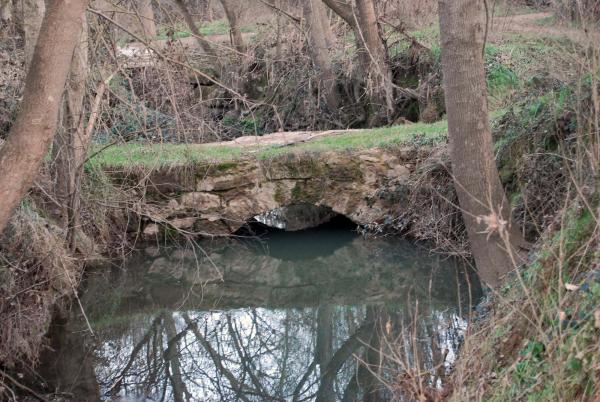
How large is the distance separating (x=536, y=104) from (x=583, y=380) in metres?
5.60

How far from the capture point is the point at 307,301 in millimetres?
9031

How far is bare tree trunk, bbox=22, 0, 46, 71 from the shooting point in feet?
25.1

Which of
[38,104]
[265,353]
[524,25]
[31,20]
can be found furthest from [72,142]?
[524,25]

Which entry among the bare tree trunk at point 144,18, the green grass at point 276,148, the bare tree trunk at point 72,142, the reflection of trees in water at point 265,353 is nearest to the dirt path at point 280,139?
the green grass at point 276,148

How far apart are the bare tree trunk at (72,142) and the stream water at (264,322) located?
1282 millimetres

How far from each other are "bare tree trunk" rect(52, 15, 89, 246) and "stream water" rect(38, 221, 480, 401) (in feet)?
4.20

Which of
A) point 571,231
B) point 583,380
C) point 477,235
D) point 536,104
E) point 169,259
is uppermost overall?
point 536,104

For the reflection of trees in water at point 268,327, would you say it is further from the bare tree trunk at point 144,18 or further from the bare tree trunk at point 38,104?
the bare tree trunk at point 144,18

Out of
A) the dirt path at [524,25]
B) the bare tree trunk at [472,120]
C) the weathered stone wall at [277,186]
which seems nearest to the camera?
the bare tree trunk at [472,120]

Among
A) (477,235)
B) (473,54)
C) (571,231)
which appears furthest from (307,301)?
(571,231)

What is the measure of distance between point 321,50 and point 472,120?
325 inches

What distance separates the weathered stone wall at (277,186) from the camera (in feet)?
35.7

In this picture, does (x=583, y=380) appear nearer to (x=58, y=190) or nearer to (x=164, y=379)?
(x=164, y=379)

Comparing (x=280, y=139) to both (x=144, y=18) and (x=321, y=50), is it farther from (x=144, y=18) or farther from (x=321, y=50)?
(x=144, y=18)
